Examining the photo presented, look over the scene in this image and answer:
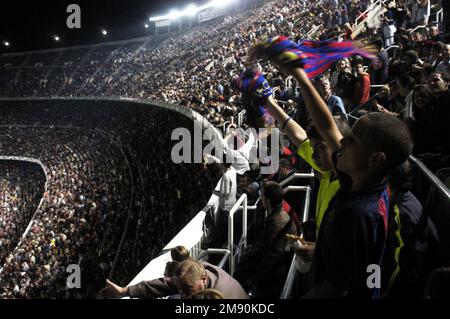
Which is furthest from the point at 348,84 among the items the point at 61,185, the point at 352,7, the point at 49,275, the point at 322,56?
the point at 61,185

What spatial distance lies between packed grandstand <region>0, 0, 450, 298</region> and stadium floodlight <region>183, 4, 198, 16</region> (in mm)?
2133

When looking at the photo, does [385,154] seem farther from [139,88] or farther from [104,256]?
[139,88]

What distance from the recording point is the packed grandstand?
349 centimetres

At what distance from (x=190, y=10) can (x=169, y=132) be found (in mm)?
21914

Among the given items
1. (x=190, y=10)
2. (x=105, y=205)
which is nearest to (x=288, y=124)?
(x=105, y=205)

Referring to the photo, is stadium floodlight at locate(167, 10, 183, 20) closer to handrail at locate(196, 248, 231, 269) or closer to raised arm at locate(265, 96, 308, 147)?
handrail at locate(196, 248, 231, 269)

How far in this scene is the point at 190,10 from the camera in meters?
35.7

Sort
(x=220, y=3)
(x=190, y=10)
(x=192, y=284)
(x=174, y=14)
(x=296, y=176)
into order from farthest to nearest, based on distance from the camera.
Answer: (x=174, y=14) < (x=190, y=10) < (x=220, y=3) < (x=296, y=176) < (x=192, y=284)

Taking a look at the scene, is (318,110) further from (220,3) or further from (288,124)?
(220,3)

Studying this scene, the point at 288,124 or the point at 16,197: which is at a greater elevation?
the point at 288,124

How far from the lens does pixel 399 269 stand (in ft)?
7.19

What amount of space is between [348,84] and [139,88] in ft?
78.3

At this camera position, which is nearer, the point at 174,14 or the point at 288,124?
the point at 288,124

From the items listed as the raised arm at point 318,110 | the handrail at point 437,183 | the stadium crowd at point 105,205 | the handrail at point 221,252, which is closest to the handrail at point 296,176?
the handrail at point 221,252
